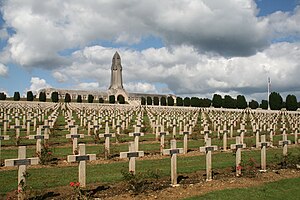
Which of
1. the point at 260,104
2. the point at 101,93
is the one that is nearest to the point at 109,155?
the point at 260,104

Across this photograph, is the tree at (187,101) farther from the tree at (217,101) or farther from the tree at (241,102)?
the tree at (241,102)

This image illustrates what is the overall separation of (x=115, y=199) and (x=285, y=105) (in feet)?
156

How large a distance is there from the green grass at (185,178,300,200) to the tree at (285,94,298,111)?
4327 cm

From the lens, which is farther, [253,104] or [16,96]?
[16,96]

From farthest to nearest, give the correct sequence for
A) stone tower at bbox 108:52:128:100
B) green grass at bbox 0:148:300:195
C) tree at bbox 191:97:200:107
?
stone tower at bbox 108:52:128:100 → tree at bbox 191:97:200:107 → green grass at bbox 0:148:300:195

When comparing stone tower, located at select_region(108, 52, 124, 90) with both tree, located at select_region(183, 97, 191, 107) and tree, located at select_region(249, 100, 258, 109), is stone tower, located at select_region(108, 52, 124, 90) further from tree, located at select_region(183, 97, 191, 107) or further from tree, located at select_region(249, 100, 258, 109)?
tree, located at select_region(249, 100, 258, 109)

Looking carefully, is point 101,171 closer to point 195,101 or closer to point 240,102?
point 240,102

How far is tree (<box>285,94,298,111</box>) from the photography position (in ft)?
155

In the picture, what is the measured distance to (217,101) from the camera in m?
54.3

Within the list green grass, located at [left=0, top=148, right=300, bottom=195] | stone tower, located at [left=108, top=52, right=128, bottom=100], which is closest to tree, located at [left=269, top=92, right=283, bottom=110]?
green grass, located at [left=0, top=148, right=300, bottom=195]

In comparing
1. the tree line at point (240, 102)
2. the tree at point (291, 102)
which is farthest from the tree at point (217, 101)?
the tree at point (291, 102)

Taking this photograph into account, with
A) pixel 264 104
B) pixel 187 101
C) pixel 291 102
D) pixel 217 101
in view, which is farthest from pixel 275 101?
pixel 187 101

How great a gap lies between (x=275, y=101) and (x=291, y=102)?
8.74 ft

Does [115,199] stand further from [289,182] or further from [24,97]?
[24,97]
